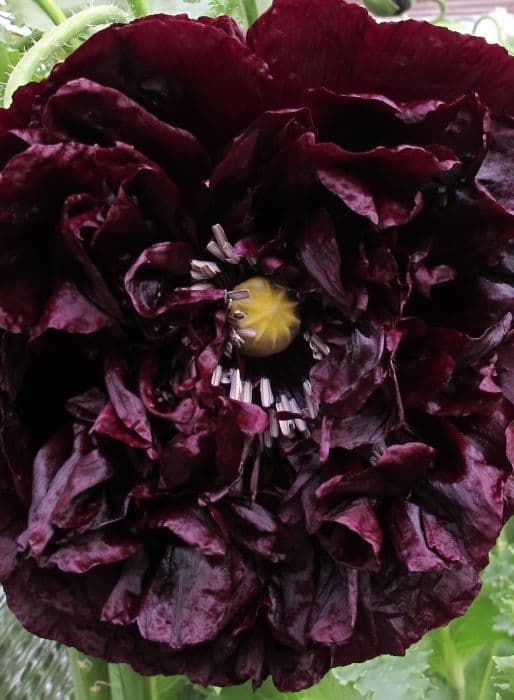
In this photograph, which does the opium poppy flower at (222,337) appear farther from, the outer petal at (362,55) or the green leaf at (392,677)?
the green leaf at (392,677)

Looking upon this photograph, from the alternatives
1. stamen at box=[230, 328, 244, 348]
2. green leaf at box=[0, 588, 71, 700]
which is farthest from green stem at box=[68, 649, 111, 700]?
stamen at box=[230, 328, 244, 348]

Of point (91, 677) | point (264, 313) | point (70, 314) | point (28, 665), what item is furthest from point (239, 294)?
point (28, 665)

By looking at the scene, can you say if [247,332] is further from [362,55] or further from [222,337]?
[362,55]

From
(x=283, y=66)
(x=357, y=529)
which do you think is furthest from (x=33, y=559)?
(x=283, y=66)

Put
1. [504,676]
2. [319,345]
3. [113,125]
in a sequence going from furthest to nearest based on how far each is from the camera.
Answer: [504,676] < [319,345] < [113,125]

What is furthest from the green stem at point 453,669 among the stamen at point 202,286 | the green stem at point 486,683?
the stamen at point 202,286

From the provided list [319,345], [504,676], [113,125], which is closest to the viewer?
[113,125]
